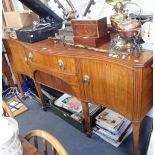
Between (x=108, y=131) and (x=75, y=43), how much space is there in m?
0.80

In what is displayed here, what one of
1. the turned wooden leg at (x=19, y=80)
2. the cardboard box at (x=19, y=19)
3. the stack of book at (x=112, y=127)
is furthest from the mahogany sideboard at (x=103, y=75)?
the turned wooden leg at (x=19, y=80)

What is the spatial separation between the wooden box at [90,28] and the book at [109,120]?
2.48 feet

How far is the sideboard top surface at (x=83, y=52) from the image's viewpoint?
108 centimetres

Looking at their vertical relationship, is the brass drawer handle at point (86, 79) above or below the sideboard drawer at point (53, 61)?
below

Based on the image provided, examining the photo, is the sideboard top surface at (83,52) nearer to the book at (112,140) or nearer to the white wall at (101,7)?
the white wall at (101,7)

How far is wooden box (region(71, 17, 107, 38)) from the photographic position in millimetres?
1285

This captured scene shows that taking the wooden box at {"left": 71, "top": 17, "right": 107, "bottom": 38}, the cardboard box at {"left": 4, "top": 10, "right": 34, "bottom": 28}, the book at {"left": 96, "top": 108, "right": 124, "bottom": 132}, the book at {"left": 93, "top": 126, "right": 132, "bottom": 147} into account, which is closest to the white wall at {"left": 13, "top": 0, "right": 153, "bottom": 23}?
the wooden box at {"left": 71, "top": 17, "right": 107, "bottom": 38}

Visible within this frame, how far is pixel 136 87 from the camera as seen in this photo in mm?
1119

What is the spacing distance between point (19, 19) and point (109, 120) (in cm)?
130

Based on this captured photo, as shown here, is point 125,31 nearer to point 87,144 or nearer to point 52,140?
point 52,140

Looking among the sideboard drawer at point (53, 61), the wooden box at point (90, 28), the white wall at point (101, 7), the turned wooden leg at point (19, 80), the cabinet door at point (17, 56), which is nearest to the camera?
the wooden box at point (90, 28)

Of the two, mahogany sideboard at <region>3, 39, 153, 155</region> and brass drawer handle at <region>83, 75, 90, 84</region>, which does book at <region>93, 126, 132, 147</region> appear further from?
→ brass drawer handle at <region>83, 75, 90, 84</region>

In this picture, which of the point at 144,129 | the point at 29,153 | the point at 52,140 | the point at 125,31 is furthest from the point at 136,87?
the point at 144,129

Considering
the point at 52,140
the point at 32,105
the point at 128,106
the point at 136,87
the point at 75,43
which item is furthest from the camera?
the point at 32,105
